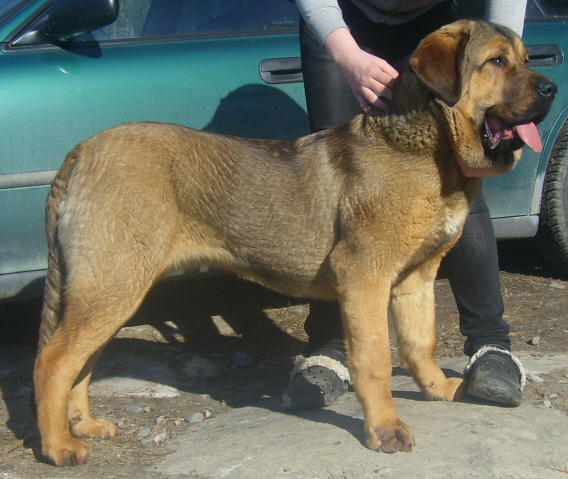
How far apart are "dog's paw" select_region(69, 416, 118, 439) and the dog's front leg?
1.06 m

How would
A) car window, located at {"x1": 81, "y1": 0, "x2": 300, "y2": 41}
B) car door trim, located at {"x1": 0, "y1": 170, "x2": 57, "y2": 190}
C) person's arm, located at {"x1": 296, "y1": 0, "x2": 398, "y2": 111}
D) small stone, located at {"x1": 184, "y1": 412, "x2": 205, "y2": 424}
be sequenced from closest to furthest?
person's arm, located at {"x1": 296, "y1": 0, "x2": 398, "y2": 111}
small stone, located at {"x1": 184, "y1": 412, "x2": 205, "y2": 424}
car door trim, located at {"x1": 0, "y1": 170, "x2": 57, "y2": 190}
car window, located at {"x1": 81, "y1": 0, "x2": 300, "y2": 41}

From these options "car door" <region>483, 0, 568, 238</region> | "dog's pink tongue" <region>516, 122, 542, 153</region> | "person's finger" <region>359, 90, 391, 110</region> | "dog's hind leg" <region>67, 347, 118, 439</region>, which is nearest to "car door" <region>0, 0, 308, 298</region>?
"dog's hind leg" <region>67, 347, 118, 439</region>

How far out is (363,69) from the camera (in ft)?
10.3

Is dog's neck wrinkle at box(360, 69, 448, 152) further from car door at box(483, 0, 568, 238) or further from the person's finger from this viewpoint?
car door at box(483, 0, 568, 238)

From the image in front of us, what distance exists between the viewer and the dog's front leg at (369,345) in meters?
3.04

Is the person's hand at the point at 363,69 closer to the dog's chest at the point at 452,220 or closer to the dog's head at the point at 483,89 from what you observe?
the dog's head at the point at 483,89

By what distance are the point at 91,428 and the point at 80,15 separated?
75.3 inches

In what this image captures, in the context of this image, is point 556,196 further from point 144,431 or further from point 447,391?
point 144,431

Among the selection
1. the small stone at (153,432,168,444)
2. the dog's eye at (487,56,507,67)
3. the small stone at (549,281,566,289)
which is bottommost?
the small stone at (549,281,566,289)

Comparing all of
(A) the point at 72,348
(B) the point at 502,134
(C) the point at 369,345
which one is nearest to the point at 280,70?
(B) the point at 502,134

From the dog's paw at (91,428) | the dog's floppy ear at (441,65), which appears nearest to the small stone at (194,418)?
the dog's paw at (91,428)

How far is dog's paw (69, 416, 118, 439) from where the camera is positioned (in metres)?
3.35

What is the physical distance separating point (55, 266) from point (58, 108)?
1.09m

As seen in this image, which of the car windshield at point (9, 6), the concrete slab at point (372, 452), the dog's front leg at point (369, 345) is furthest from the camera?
the car windshield at point (9, 6)
